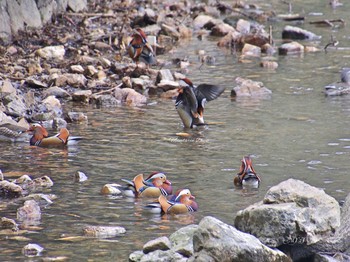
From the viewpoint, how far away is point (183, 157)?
8883mm

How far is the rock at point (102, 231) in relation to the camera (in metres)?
6.23

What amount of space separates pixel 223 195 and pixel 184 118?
2.94 meters

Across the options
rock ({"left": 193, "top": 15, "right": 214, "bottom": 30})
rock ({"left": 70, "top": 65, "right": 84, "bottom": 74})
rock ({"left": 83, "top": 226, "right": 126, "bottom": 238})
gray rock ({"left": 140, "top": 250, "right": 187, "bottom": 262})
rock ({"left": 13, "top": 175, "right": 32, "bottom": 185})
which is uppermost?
rock ({"left": 193, "top": 15, "right": 214, "bottom": 30})

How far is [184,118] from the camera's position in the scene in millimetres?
10250

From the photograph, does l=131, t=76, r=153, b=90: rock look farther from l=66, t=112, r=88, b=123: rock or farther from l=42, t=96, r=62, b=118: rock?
l=66, t=112, r=88, b=123: rock

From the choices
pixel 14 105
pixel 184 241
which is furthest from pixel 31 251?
pixel 14 105

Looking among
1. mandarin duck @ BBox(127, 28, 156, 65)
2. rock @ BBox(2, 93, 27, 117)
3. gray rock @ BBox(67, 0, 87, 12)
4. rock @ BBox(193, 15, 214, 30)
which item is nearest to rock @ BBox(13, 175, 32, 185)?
rock @ BBox(2, 93, 27, 117)

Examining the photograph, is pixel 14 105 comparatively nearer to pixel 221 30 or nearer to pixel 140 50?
pixel 140 50

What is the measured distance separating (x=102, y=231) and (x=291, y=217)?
1.38m

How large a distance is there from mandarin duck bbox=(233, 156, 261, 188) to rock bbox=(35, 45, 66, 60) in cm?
630

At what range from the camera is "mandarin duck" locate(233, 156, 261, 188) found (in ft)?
24.8

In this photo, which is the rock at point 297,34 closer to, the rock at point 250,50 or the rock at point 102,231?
the rock at point 250,50

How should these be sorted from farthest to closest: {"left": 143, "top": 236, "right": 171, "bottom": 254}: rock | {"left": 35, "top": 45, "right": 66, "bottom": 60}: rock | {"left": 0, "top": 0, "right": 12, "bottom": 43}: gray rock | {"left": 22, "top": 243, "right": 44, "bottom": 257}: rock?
{"left": 0, "top": 0, "right": 12, "bottom": 43}: gray rock → {"left": 35, "top": 45, "right": 66, "bottom": 60}: rock → {"left": 22, "top": 243, "right": 44, "bottom": 257}: rock → {"left": 143, "top": 236, "right": 171, "bottom": 254}: rock

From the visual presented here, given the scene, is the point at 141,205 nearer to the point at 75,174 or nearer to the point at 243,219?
the point at 75,174
